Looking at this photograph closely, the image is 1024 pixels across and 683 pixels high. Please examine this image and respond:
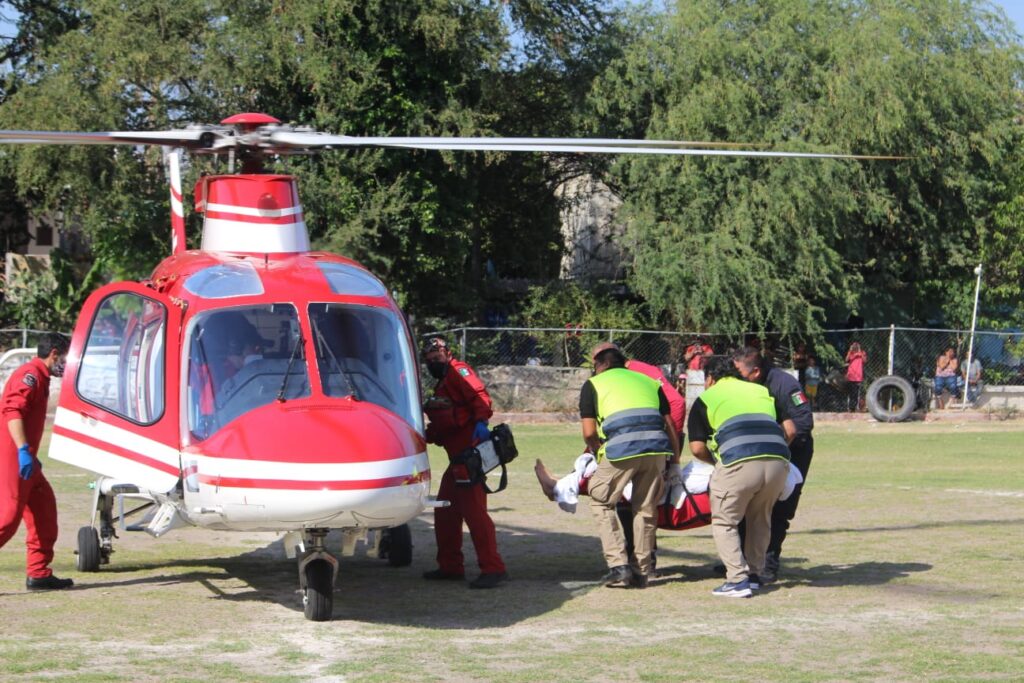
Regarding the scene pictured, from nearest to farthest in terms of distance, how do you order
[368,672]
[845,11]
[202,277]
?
1. [368,672]
2. [202,277]
3. [845,11]

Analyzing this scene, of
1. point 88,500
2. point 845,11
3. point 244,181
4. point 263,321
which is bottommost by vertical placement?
point 88,500

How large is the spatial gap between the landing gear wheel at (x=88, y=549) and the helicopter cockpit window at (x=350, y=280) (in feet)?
9.30

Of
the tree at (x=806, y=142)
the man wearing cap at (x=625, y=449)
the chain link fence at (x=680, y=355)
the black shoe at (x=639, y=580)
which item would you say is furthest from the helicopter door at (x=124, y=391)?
the tree at (x=806, y=142)

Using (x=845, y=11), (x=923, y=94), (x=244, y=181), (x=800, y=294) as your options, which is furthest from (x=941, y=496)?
(x=845, y=11)

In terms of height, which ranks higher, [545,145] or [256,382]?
[545,145]

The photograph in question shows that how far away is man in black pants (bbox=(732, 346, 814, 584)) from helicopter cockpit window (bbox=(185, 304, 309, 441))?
3.15 meters

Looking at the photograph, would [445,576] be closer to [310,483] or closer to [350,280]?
[350,280]

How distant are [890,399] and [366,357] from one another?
20386 mm

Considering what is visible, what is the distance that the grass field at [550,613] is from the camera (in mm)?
7457

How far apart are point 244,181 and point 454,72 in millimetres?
18808

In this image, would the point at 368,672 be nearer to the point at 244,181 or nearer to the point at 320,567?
the point at 320,567

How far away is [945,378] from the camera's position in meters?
29.0

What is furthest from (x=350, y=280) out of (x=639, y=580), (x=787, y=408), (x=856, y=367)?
(x=856, y=367)

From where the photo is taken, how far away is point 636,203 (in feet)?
99.2
